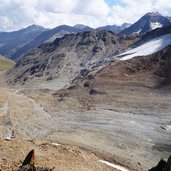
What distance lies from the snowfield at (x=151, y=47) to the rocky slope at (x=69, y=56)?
39.7 ft

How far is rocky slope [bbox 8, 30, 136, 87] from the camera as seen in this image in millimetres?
129125

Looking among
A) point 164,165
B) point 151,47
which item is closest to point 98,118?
point 164,165

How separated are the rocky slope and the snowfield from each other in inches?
477

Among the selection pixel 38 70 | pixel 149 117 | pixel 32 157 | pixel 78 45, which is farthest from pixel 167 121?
pixel 78 45

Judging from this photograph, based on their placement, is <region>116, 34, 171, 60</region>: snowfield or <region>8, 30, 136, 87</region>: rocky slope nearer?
<region>116, 34, 171, 60</region>: snowfield

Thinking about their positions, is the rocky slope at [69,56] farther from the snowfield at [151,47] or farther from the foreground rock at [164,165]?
the foreground rock at [164,165]

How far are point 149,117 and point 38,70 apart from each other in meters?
81.5

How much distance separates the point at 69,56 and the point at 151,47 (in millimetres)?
38622

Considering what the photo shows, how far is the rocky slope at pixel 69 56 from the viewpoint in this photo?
129m

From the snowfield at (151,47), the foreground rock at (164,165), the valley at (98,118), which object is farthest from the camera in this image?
the snowfield at (151,47)

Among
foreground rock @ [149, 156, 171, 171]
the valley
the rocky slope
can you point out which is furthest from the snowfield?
foreground rock @ [149, 156, 171, 171]

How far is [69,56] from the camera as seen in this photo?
141m

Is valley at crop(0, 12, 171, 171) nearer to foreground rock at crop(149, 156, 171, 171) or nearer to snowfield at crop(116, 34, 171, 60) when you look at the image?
foreground rock at crop(149, 156, 171, 171)

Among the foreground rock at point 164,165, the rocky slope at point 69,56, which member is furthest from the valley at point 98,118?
the rocky slope at point 69,56
